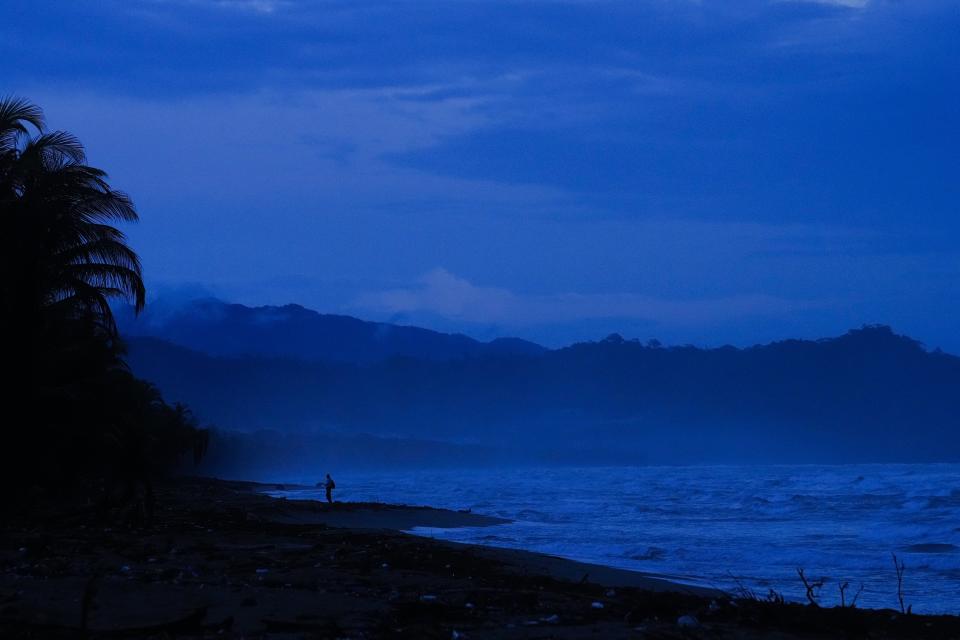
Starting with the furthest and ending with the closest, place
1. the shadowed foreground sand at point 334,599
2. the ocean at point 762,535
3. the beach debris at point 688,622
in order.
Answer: the ocean at point 762,535 → the beach debris at point 688,622 → the shadowed foreground sand at point 334,599

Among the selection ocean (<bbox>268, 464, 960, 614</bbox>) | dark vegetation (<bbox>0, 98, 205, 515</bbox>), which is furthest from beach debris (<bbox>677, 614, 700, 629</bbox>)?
dark vegetation (<bbox>0, 98, 205, 515</bbox>)

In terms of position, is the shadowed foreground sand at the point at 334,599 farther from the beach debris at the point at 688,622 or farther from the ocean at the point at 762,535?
the ocean at the point at 762,535

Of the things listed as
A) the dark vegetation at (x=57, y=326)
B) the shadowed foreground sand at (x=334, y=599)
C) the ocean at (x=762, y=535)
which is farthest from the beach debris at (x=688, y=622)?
the dark vegetation at (x=57, y=326)

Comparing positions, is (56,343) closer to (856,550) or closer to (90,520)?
(90,520)

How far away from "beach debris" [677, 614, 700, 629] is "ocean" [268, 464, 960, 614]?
1775 millimetres

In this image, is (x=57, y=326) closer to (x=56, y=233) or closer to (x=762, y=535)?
(x=56, y=233)

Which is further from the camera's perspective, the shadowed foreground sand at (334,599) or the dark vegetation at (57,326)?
the dark vegetation at (57,326)

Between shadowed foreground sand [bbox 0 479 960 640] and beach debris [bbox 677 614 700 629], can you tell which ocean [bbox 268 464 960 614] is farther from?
beach debris [bbox 677 614 700 629]

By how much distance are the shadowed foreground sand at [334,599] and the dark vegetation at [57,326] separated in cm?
180

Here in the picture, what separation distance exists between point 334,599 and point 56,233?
11.0m

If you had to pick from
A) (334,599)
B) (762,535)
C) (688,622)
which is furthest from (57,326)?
(762,535)

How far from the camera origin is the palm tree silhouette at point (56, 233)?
16.0 metres

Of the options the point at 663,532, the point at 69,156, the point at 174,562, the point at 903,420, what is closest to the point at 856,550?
the point at 663,532

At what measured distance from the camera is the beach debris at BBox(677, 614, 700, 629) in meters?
7.81
